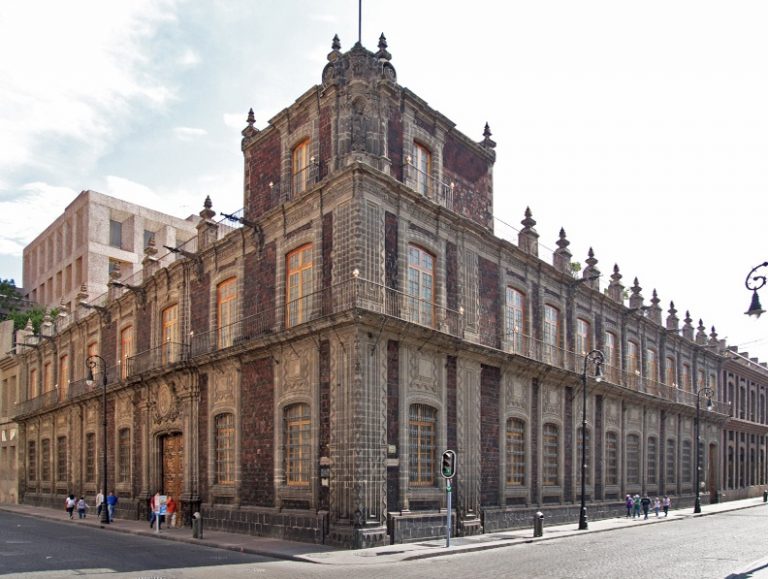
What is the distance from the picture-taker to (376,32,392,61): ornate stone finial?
21.6 metres

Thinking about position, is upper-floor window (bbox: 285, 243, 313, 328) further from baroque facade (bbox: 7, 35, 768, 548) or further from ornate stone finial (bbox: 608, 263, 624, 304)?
ornate stone finial (bbox: 608, 263, 624, 304)

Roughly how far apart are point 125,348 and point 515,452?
60.3 ft

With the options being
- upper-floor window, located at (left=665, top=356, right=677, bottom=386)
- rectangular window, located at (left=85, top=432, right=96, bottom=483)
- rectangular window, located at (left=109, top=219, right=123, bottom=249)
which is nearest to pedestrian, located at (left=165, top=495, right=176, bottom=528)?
rectangular window, located at (left=85, top=432, right=96, bottom=483)

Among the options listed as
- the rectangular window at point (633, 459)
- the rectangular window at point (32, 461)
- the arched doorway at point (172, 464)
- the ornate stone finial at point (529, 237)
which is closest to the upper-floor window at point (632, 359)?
the rectangular window at point (633, 459)

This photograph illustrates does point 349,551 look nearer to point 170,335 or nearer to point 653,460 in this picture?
point 170,335

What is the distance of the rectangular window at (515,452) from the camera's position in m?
25.4

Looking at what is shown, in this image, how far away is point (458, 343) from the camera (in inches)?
882

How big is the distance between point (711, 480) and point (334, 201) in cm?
3575

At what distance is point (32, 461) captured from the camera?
141 feet

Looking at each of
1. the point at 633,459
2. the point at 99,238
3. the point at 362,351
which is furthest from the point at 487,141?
the point at 99,238

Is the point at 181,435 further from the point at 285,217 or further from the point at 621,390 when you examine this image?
the point at 621,390

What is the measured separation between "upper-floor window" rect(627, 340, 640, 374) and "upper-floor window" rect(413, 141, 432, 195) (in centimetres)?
1801

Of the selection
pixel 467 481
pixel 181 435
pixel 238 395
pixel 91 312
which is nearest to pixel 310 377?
pixel 238 395

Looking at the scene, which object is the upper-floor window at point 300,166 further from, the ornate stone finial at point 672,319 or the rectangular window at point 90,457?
the ornate stone finial at point 672,319
